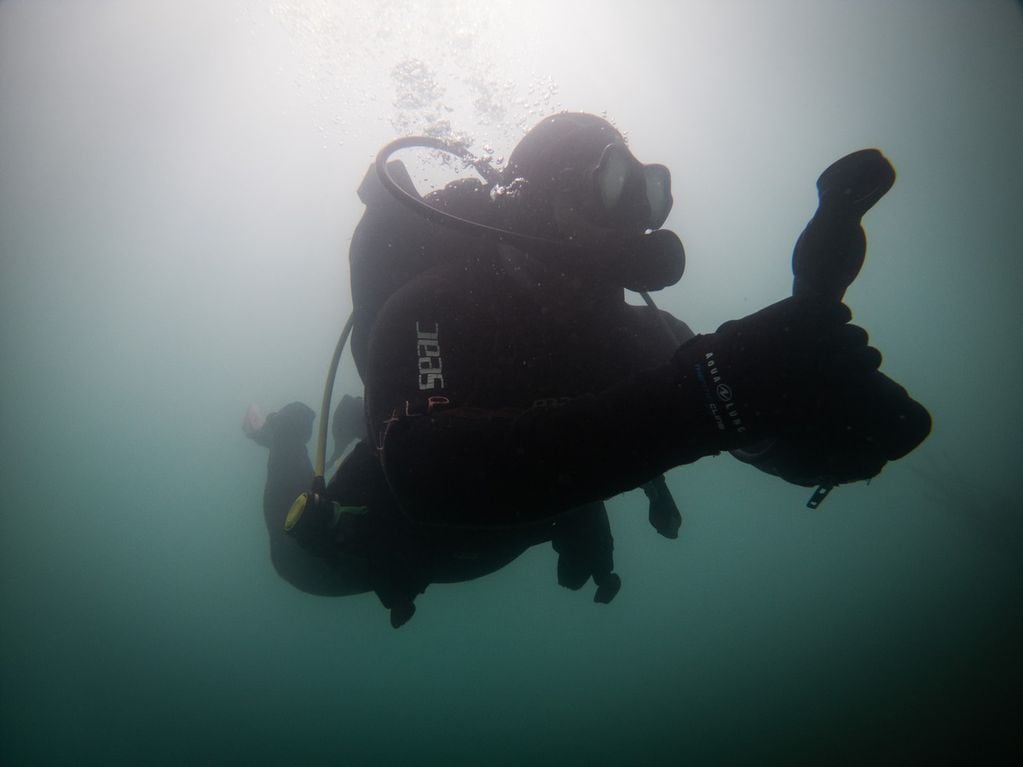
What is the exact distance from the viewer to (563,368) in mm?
1707

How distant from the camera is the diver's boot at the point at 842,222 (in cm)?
95

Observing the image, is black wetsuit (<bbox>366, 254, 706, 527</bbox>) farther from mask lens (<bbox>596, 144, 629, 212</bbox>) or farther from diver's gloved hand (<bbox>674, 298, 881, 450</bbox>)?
mask lens (<bbox>596, 144, 629, 212</bbox>)

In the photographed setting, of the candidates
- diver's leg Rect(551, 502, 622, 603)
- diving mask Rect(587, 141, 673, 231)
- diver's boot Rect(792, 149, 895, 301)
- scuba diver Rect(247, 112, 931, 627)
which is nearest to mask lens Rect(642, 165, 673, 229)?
scuba diver Rect(247, 112, 931, 627)

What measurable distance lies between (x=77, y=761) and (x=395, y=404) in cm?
4279

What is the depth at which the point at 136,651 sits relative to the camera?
31656 mm

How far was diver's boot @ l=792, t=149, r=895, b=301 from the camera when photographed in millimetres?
948

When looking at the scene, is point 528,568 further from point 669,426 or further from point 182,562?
point 669,426

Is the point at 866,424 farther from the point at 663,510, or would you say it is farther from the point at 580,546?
the point at 580,546

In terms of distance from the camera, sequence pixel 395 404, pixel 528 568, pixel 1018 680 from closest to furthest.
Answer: pixel 395 404
pixel 1018 680
pixel 528 568

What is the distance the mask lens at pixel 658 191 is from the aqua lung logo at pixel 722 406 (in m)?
1.37

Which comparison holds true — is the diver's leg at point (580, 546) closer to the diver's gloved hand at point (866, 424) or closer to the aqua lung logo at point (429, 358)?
the aqua lung logo at point (429, 358)

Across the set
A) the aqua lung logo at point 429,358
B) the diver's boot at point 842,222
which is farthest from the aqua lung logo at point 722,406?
the aqua lung logo at point 429,358

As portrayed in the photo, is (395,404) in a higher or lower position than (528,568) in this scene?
higher

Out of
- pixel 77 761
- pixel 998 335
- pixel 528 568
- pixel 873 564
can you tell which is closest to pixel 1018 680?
pixel 873 564
